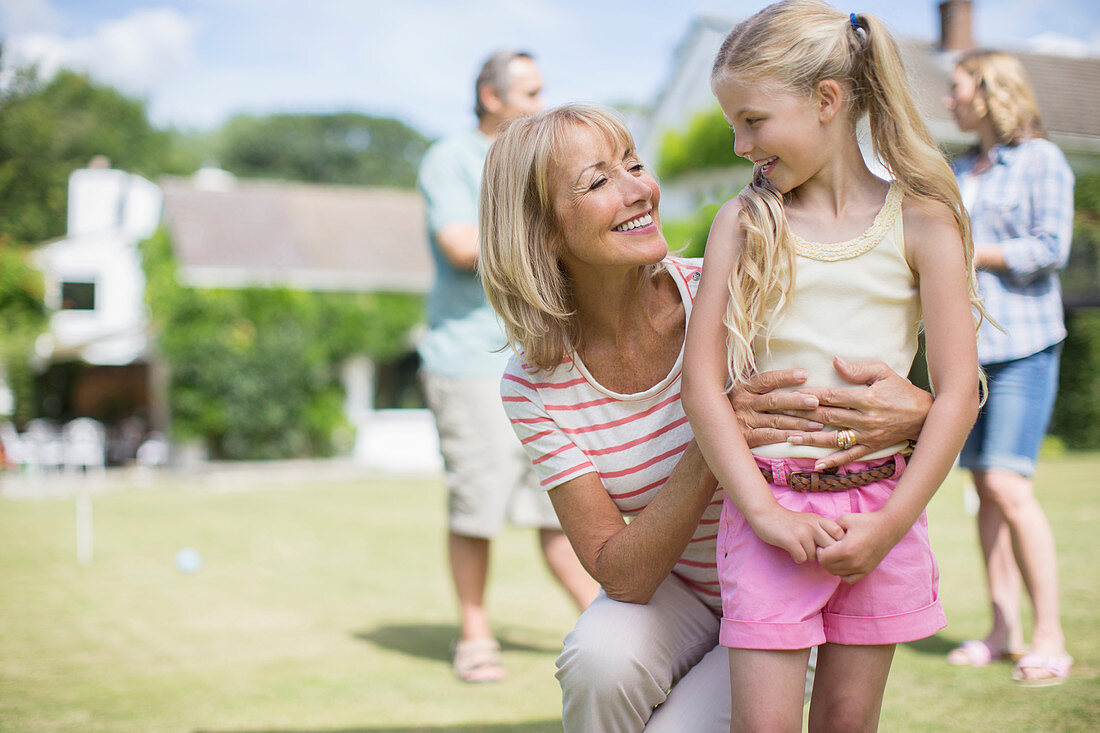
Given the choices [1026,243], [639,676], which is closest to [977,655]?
[1026,243]

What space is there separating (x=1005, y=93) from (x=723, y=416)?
7.54 ft

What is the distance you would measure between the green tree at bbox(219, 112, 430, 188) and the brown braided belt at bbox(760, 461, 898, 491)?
53509 mm

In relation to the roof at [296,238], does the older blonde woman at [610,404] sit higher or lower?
higher

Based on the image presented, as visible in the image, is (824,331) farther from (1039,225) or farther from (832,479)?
(1039,225)

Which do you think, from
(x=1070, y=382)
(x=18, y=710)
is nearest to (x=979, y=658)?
(x=18, y=710)

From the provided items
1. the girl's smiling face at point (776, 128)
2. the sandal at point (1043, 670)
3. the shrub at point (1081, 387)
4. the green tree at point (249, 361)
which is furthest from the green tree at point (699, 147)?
the girl's smiling face at point (776, 128)

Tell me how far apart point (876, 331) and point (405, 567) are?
4.95 m

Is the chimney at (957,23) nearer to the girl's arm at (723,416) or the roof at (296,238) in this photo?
the roof at (296,238)

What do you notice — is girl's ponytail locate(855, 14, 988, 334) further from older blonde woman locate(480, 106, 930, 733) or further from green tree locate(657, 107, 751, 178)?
green tree locate(657, 107, 751, 178)

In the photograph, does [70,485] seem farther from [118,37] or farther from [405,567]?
[118,37]

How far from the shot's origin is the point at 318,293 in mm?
22234

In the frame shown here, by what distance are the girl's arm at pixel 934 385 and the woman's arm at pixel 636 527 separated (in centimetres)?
34

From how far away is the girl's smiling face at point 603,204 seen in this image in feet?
6.76

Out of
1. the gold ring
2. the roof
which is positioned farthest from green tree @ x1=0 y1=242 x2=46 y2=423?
the gold ring
